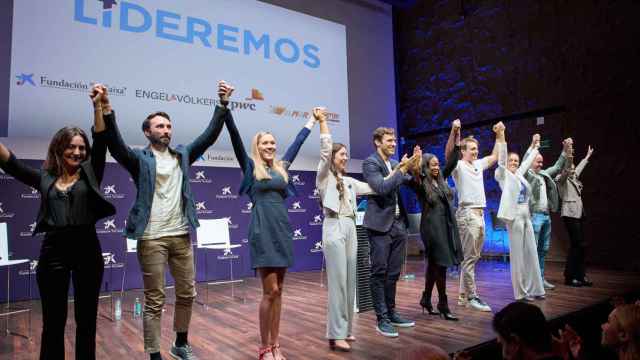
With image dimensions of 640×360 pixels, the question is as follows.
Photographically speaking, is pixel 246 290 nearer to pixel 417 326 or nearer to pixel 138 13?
pixel 417 326

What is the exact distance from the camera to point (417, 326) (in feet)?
10.6

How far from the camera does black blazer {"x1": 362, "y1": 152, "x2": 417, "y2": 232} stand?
292cm

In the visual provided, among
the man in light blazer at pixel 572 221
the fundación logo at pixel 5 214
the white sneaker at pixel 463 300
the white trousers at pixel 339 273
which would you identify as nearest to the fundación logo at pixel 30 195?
the fundación logo at pixel 5 214

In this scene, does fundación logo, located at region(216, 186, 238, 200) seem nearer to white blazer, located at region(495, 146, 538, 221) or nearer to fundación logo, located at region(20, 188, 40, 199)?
fundación logo, located at region(20, 188, 40, 199)

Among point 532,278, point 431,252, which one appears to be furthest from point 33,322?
point 532,278

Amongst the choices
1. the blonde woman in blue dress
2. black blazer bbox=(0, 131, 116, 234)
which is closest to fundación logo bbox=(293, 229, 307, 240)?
the blonde woman in blue dress

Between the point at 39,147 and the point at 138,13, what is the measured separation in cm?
205

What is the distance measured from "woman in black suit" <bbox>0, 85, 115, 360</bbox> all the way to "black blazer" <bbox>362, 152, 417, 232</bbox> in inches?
65.0

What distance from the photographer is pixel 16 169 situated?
6.56 ft

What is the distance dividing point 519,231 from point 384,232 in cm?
174

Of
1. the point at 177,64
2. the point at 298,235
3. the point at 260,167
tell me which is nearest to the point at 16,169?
the point at 260,167

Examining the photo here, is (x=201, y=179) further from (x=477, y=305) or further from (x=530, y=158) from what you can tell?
(x=530, y=158)

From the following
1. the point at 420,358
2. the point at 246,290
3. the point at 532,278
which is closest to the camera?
the point at 420,358

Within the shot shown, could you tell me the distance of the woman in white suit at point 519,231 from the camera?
3.97 metres
